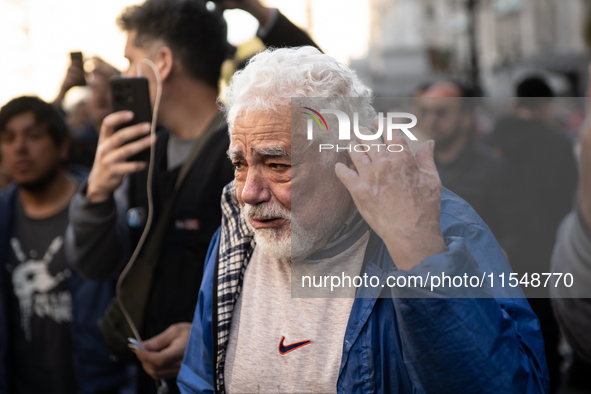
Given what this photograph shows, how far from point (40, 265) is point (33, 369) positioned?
61 cm

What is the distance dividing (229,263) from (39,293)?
1807mm

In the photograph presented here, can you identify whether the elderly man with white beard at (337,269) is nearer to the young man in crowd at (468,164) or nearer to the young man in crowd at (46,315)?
the young man in crowd at (46,315)

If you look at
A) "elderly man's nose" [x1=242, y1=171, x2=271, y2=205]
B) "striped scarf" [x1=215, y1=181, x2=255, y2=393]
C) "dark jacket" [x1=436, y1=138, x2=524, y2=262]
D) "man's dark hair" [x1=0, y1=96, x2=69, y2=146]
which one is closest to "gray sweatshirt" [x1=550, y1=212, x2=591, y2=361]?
"elderly man's nose" [x1=242, y1=171, x2=271, y2=205]

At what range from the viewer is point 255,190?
154cm

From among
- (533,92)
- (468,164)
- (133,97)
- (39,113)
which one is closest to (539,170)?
(468,164)

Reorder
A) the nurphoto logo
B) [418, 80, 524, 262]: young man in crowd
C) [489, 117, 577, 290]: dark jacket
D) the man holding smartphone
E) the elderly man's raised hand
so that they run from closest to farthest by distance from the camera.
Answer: the elderly man's raised hand, the nurphoto logo, the man holding smartphone, [418, 80, 524, 262]: young man in crowd, [489, 117, 577, 290]: dark jacket

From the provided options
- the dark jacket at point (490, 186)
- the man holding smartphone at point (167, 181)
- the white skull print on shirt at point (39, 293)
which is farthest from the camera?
the dark jacket at point (490, 186)

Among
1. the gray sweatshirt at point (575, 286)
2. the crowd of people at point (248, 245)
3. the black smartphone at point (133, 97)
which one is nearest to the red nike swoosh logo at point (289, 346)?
the crowd of people at point (248, 245)

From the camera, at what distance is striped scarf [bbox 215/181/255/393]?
5.44 feet

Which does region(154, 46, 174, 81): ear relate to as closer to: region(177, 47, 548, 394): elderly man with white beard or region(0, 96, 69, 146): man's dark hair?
region(177, 47, 548, 394): elderly man with white beard

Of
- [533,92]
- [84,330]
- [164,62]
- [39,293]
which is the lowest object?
[84,330]

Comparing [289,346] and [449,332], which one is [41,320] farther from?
[449,332]

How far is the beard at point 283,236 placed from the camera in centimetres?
155

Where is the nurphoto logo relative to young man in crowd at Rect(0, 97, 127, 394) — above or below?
above
